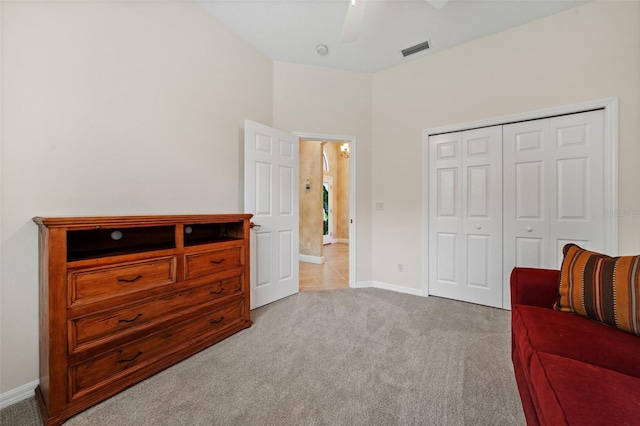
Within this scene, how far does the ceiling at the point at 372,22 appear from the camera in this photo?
2266 millimetres

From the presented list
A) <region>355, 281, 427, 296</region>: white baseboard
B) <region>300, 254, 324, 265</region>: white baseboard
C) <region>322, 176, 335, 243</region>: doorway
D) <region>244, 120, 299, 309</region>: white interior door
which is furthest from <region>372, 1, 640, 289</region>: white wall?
<region>322, 176, 335, 243</region>: doorway

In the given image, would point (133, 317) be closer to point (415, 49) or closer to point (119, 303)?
point (119, 303)

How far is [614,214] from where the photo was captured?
2.14 meters

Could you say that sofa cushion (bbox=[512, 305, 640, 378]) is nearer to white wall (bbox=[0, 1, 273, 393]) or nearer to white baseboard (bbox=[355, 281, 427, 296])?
white baseboard (bbox=[355, 281, 427, 296])

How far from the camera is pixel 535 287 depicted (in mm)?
1502

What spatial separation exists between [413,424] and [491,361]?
2.86ft

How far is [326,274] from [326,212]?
12.3ft

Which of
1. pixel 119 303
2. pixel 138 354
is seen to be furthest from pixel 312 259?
pixel 119 303

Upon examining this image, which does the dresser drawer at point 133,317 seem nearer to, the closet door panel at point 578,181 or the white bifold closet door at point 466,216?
the white bifold closet door at point 466,216

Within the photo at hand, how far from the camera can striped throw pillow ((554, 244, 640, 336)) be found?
1.13 meters

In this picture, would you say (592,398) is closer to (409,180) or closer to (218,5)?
(409,180)

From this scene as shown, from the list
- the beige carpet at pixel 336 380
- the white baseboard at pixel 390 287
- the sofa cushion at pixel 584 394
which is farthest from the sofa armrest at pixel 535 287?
the white baseboard at pixel 390 287

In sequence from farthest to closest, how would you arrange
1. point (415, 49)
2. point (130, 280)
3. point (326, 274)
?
point (326, 274)
point (415, 49)
point (130, 280)

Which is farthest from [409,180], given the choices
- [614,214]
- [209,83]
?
[209,83]
